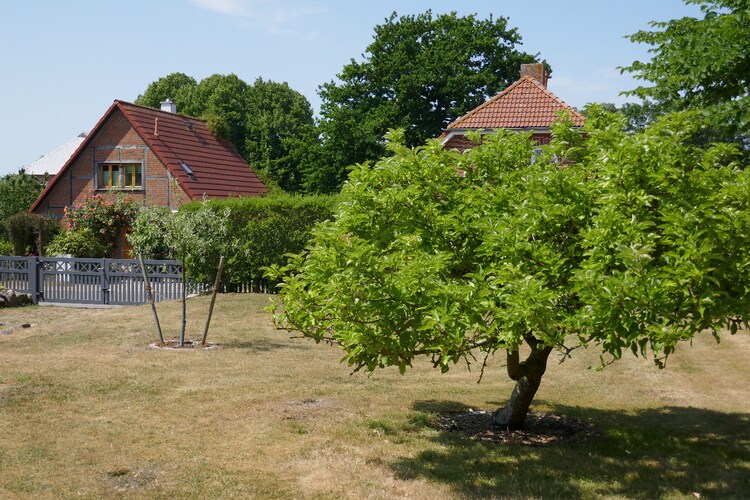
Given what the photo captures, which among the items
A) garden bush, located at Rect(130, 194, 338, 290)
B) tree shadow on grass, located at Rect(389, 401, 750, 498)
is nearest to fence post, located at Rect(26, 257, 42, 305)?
garden bush, located at Rect(130, 194, 338, 290)

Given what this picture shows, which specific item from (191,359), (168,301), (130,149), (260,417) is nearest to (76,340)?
(191,359)

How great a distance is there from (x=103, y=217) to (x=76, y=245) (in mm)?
2574

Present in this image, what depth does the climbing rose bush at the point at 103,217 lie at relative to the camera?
3356 centimetres

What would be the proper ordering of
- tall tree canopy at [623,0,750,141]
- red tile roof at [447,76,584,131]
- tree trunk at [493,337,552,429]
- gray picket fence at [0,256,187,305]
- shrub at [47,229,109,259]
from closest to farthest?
tree trunk at [493,337,552,429]
tall tree canopy at [623,0,750,141]
gray picket fence at [0,256,187,305]
red tile roof at [447,76,584,131]
shrub at [47,229,109,259]

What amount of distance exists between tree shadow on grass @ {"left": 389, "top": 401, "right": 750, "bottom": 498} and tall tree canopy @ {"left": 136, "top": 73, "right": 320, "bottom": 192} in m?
50.5

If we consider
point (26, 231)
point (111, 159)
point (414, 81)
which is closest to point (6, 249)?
point (26, 231)

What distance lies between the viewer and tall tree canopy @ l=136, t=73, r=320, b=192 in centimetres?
6316

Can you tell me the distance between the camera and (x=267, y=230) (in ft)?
83.4

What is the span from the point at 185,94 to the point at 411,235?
6270 cm

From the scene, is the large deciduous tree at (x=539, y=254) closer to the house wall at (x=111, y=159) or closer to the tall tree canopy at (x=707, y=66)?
the tall tree canopy at (x=707, y=66)

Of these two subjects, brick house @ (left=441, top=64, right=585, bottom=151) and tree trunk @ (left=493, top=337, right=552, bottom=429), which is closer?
tree trunk @ (left=493, top=337, right=552, bottom=429)

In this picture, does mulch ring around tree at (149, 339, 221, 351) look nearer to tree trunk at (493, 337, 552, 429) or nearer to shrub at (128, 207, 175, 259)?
tree trunk at (493, 337, 552, 429)

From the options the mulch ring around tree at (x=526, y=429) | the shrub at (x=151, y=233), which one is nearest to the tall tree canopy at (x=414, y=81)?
the shrub at (x=151, y=233)

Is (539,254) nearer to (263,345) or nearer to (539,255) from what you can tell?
(539,255)
